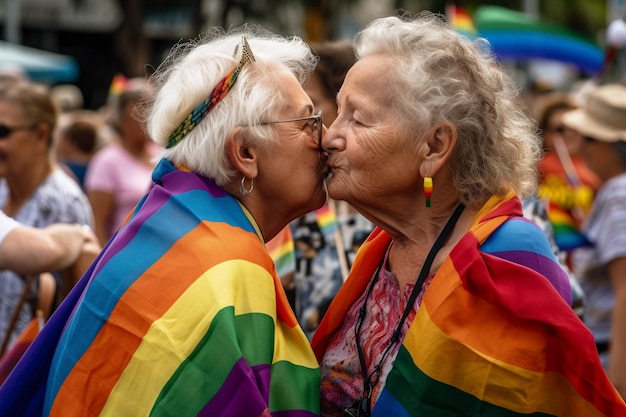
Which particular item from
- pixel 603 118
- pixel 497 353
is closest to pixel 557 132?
pixel 603 118

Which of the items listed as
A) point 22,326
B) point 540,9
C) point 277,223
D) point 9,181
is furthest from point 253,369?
point 540,9

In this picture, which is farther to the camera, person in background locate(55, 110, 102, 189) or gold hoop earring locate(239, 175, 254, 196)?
person in background locate(55, 110, 102, 189)

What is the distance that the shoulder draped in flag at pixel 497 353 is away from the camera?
251 cm

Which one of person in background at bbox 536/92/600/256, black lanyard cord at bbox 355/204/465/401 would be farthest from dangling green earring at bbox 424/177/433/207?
person in background at bbox 536/92/600/256

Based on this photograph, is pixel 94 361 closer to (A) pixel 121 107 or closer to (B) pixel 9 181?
(B) pixel 9 181

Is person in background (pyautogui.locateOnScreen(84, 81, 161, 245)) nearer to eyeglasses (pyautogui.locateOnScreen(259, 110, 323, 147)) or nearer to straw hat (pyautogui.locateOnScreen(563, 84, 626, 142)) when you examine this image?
straw hat (pyautogui.locateOnScreen(563, 84, 626, 142))

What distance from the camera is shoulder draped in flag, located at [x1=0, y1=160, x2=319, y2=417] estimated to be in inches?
99.8

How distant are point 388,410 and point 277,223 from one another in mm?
744

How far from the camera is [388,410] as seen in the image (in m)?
2.60

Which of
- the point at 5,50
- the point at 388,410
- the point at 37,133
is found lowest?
the point at 5,50

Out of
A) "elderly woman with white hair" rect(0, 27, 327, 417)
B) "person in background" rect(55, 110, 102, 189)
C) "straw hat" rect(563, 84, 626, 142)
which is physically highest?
"elderly woman with white hair" rect(0, 27, 327, 417)

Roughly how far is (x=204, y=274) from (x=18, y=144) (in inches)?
108

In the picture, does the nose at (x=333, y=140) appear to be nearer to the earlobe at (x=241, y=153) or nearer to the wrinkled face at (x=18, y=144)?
the earlobe at (x=241, y=153)

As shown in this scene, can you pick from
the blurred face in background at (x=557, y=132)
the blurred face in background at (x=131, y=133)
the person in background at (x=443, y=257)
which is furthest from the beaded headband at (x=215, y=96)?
the blurred face in background at (x=557, y=132)
